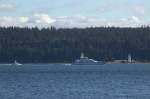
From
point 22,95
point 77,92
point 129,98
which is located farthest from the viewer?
point 77,92

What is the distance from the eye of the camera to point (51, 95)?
7106 cm

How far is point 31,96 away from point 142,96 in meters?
9.90

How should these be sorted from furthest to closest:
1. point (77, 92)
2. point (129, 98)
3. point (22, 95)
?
point (77, 92) < point (22, 95) < point (129, 98)

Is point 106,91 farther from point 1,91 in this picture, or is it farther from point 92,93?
point 1,91

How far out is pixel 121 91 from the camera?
76.6 meters

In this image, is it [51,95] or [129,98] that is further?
[51,95]

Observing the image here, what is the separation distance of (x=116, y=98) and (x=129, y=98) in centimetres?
112

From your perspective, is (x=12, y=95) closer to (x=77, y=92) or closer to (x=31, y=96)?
(x=31, y=96)

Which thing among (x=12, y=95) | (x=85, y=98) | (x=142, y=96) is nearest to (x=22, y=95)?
(x=12, y=95)

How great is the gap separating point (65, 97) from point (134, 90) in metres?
11.1

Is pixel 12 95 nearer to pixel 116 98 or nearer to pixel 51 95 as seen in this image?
pixel 51 95

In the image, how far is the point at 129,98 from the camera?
66438 mm

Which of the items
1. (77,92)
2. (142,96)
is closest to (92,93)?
(77,92)

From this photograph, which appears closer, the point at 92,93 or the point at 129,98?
the point at 129,98
